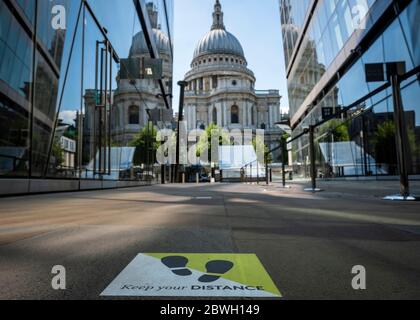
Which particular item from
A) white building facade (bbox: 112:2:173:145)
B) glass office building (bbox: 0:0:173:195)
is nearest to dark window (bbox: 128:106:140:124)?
white building facade (bbox: 112:2:173:145)

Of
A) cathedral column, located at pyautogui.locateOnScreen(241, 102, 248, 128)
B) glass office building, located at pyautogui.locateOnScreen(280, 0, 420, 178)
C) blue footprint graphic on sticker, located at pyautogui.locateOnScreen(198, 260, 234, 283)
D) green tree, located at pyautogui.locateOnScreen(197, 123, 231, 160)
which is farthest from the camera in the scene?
cathedral column, located at pyautogui.locateOnScreen(241, 102, 248, 128)

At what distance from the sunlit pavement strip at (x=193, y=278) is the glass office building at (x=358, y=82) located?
3789 millimetres

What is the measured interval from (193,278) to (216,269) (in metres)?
0.12

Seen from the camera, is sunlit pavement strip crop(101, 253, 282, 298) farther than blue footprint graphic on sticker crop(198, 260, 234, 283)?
No

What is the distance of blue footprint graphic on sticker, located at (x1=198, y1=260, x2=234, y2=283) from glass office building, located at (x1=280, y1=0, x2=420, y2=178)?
3771 millimetres

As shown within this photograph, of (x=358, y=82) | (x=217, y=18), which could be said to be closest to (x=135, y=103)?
(x=358, y=82)

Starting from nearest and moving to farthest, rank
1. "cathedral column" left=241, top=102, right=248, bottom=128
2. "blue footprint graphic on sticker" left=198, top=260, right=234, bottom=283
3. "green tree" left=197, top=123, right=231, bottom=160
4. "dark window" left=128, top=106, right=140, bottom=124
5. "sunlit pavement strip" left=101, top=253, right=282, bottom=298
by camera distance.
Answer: "sunlit pavement strip" left=101, top=253, right=282, bottom=298, "blue footprint graphic on sticker" left=198, top=260, right=234, bottom=283, "dark window" left=128, top=106, right=140, bottom=124, "green tree" left=197, top=123, right=231, bottom=160, "cathedral column" left=241, top=102, right=248, bottom=128

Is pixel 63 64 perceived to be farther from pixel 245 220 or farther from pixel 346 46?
pixel 346 46

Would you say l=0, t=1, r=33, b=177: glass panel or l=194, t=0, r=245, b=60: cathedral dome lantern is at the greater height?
l=194, t=0, r=245, b=60: cathedral dome lantern

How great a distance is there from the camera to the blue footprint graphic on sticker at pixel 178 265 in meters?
1.06

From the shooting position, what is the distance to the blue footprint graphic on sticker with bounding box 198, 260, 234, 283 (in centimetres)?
100

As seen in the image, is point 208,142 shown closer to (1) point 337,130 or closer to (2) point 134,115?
(2) point 134,115

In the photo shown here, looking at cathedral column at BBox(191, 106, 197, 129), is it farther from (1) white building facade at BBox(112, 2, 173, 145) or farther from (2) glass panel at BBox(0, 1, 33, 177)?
(2) glass panel at BBox(0, 1, 33, 177)

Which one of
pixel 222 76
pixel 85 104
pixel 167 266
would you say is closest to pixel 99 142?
pixel 85 104
